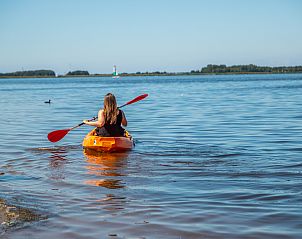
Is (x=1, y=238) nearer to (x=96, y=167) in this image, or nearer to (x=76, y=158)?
(x=96, y=167)

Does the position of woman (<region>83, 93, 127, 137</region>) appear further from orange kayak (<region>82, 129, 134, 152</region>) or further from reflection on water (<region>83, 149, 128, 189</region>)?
reflection on water (<region>83, 149, 128, 189</region>)

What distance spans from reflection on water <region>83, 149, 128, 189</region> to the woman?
473 millimetres

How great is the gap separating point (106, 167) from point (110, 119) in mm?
1743

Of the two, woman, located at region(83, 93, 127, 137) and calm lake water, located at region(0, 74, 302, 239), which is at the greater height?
woman, located at region(83, 93, 127, 137)

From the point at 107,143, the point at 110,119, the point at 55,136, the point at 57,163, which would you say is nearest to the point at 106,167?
the point at 57,163

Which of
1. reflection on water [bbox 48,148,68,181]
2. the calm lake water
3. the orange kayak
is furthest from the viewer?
the orange kayak

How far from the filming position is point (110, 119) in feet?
37.4

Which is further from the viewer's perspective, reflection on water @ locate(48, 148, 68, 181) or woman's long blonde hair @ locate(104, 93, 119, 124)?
woman's long blonde hair @ locate(104, 93, 119, 124)

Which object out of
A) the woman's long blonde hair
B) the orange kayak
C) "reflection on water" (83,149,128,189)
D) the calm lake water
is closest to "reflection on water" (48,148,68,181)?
the calm lake water

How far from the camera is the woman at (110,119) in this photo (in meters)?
11.3

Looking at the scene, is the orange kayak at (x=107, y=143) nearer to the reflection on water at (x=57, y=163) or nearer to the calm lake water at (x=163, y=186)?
the calm lake water at (x=163, y=186)

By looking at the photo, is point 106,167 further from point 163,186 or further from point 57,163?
point 163,186

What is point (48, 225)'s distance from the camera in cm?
579

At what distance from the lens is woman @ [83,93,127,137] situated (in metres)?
11.3
